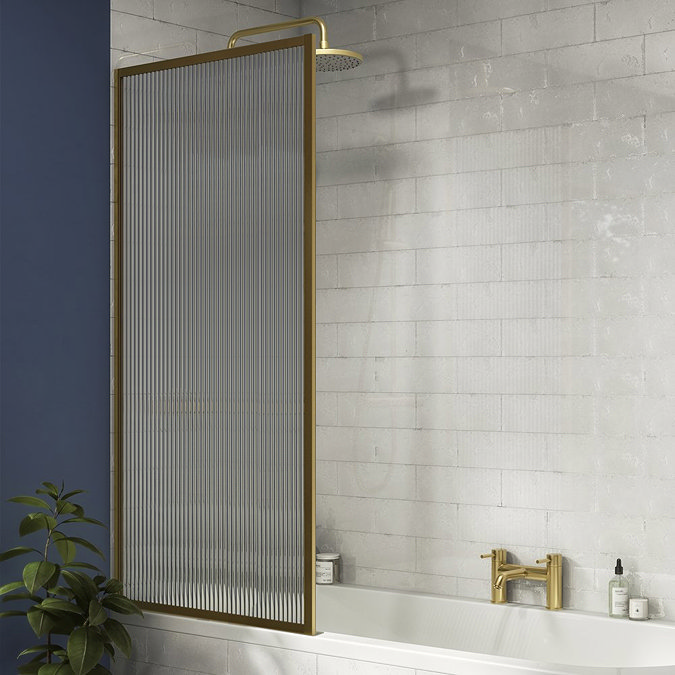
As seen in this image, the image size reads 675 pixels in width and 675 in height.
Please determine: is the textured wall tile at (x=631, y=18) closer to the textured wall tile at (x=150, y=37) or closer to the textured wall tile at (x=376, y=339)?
the textured wall tile at (x=376, y=339)

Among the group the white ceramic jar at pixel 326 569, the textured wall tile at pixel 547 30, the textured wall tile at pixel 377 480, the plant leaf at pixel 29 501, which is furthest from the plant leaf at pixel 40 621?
the textured wall tile at pixel 547 30

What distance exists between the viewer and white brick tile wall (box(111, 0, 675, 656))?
344 cm

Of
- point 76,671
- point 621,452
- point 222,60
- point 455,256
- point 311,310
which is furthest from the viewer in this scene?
→ point 455,256

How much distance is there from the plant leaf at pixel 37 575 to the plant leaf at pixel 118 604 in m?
0.20

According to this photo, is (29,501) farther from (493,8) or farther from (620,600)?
(493,8)

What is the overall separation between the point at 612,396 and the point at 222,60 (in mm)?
1654

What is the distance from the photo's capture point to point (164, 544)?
3270mm

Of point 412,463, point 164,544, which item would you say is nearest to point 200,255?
point 164,544

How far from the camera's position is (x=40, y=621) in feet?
9.06

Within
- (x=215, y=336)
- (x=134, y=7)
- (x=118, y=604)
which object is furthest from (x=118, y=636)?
(x=134, y=7)

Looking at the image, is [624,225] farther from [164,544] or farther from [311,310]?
[164,544]

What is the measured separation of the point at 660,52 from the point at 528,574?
178 cm

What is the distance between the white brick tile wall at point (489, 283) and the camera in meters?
3.44

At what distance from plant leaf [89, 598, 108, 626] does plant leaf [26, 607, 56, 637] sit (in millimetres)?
115
